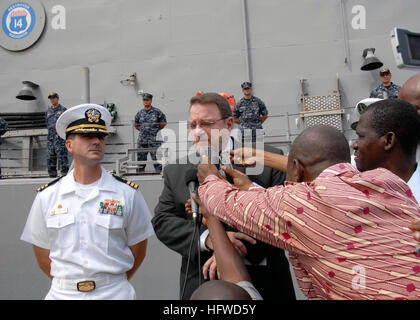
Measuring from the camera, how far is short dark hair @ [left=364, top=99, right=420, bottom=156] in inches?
44.0

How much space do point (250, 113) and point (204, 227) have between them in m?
5.19

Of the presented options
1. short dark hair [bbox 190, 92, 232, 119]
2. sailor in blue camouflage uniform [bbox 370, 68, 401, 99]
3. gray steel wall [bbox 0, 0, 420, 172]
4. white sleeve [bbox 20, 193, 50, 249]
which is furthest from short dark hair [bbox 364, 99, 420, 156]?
gray steel wall [bbox 0, 0, 420, 172]

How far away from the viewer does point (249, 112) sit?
6.52 m

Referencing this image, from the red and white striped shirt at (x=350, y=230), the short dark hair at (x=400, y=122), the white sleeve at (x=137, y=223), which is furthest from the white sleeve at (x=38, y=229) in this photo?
the short dark hair at (x=400, y=122)

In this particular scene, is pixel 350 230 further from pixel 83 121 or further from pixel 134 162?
pixel 134 162

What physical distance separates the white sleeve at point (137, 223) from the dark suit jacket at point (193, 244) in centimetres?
45

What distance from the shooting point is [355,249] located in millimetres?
867

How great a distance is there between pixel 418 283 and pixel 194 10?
7.92 metres

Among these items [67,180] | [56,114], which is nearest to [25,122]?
[56,114]

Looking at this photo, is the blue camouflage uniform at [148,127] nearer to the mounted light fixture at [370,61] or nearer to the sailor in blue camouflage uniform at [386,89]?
the sailor in blue camouflage uniform at [386,89]

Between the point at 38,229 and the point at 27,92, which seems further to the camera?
the point at 27,92

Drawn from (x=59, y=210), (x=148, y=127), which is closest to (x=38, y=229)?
(x=59, y=210)

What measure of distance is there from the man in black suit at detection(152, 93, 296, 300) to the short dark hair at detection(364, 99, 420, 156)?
59cm

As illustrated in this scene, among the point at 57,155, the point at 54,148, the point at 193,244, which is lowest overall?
the point at 193,244
